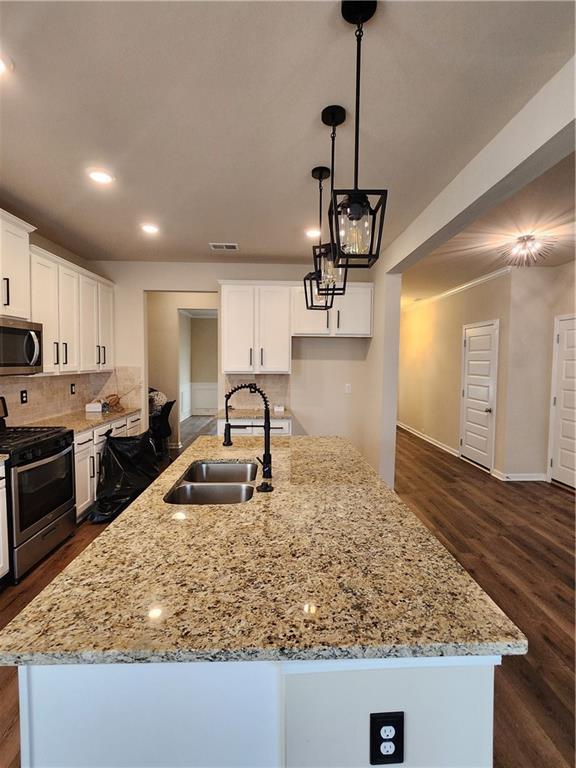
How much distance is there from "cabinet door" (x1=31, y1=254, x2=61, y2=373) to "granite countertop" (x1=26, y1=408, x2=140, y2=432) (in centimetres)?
54

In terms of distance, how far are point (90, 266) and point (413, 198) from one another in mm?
3804

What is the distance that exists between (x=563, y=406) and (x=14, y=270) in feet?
19.5

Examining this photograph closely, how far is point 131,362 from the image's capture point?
4570 millimetres

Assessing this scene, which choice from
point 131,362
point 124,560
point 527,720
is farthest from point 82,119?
point 527,720

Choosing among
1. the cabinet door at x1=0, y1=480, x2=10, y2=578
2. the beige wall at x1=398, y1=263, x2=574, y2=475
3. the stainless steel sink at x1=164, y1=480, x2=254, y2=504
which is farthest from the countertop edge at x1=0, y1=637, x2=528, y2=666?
the beige wall at x1=398, y1=263, x2=574, y2=475

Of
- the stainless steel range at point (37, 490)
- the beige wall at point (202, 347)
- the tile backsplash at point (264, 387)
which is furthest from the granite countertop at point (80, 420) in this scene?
the beige wall at point (202, 347)

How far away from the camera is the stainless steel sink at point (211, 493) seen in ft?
5.97

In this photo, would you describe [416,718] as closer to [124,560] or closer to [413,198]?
[124,560]

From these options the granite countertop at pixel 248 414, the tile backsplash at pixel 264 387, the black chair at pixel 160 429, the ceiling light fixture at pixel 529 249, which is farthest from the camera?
the black chair at pixel 160 429

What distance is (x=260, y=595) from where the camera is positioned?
3.05 feet

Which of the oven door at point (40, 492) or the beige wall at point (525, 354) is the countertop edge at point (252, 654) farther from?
the beige wall at point (525, 354)

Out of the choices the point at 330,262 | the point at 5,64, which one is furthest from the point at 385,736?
the point at 5,64

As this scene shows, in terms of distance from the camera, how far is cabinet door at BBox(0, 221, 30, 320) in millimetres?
2670

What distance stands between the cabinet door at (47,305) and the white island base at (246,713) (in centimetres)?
299
